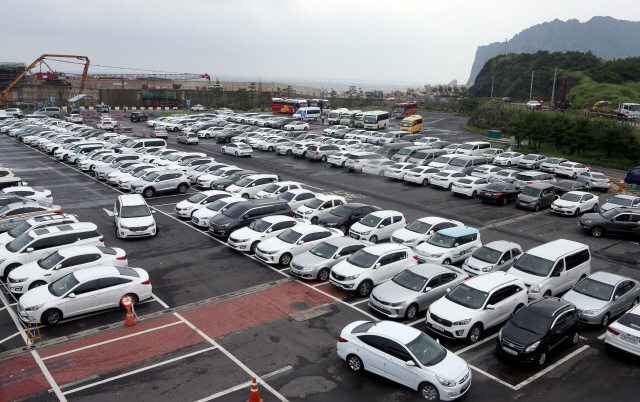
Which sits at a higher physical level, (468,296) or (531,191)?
(531,191)

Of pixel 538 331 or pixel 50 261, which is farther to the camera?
pixel 50 261

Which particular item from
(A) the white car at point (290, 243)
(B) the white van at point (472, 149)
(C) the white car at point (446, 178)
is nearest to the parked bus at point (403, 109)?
(B) the white van at point (472, 149)

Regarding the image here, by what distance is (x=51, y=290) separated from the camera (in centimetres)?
1372

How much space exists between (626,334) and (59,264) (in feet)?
54.5

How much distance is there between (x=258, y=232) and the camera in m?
19.9

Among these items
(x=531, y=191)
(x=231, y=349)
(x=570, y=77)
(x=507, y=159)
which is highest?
(x=570, y=77)

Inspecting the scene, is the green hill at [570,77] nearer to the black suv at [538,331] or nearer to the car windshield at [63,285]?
the black suv at [538,331]

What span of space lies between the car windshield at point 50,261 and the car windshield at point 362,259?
9.68 meters

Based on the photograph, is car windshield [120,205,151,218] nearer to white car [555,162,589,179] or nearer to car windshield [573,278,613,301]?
car windshield [573,278,613,301]

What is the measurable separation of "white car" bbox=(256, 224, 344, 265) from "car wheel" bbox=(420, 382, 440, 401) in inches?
356

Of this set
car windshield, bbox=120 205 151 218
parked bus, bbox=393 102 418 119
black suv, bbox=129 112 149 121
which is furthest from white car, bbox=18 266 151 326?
parked bus, bbox=393 102 418 119

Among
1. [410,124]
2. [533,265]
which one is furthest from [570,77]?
[533,265]

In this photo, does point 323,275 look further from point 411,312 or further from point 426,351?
point 426,351

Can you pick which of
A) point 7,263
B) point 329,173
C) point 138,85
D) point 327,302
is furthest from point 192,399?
point 138,85
